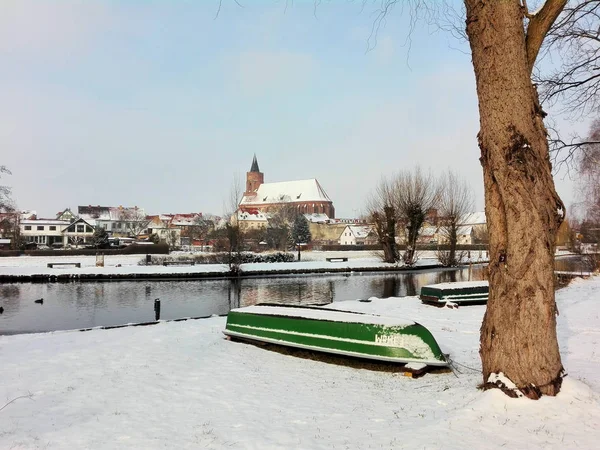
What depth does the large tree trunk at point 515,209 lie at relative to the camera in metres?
4.74

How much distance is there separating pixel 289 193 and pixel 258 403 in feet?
424

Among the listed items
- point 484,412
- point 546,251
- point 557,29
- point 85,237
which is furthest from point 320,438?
point 85,237

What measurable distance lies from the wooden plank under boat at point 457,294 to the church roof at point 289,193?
11379cm

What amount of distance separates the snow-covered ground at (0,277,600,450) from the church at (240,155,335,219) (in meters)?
114

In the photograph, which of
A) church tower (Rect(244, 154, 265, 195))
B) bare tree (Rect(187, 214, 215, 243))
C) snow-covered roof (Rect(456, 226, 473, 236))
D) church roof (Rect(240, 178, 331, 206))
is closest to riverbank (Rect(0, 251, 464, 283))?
snow-covered roof (Rect(456, 226, 473, 236))

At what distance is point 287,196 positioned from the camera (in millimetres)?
133125

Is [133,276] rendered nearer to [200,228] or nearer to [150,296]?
[150,296]

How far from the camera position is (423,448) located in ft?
12.4

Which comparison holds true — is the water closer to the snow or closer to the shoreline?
the shoreline

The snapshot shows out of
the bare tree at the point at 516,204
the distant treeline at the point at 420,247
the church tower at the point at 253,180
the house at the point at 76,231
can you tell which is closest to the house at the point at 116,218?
the house at the point at 76,231

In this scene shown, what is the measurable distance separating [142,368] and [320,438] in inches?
148

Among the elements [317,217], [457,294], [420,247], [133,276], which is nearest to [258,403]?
[457,294]

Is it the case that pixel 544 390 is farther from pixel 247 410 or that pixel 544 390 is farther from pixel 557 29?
pixel 557 29

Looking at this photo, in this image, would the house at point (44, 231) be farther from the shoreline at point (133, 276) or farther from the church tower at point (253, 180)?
the church tower at point (253, 180)
